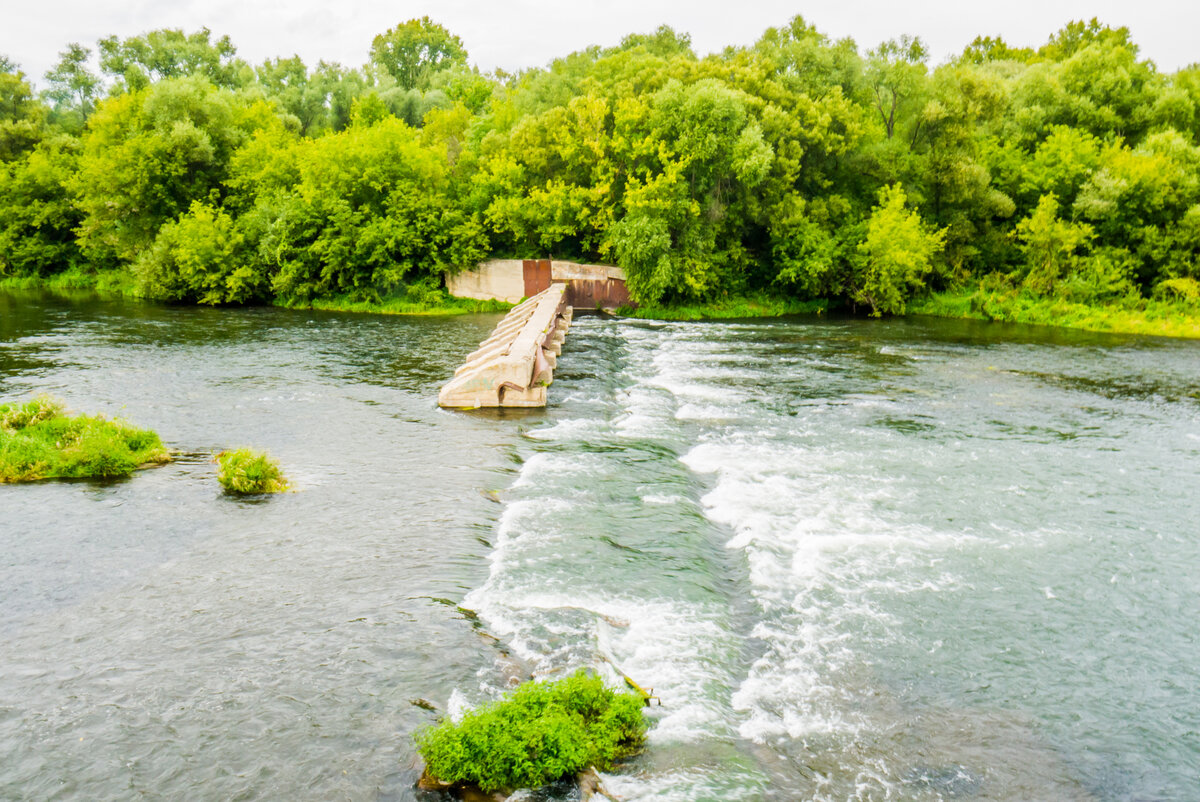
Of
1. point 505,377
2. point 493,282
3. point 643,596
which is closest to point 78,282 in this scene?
point 493,282

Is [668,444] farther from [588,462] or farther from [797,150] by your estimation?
[797,150]

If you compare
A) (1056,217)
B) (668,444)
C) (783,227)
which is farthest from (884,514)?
(1056,217)

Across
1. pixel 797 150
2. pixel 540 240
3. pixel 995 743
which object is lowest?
pixel 995 743

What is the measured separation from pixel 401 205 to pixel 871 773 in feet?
127

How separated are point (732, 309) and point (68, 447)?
3111 centimetres

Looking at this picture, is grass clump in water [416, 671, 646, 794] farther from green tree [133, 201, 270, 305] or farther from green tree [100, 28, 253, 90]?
green tree [100, 28, 253, 90]

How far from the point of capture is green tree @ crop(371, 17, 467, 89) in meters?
103

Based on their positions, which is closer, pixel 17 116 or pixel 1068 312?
pixel 1068 312

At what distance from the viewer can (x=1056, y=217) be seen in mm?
43344

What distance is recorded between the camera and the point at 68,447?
14.3 meters

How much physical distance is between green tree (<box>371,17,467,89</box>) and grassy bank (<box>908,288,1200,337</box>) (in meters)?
77.6

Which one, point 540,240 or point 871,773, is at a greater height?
point 540,240

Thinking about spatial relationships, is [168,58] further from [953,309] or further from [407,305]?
[953,309]

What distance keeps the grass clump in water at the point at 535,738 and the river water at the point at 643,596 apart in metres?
0.27
